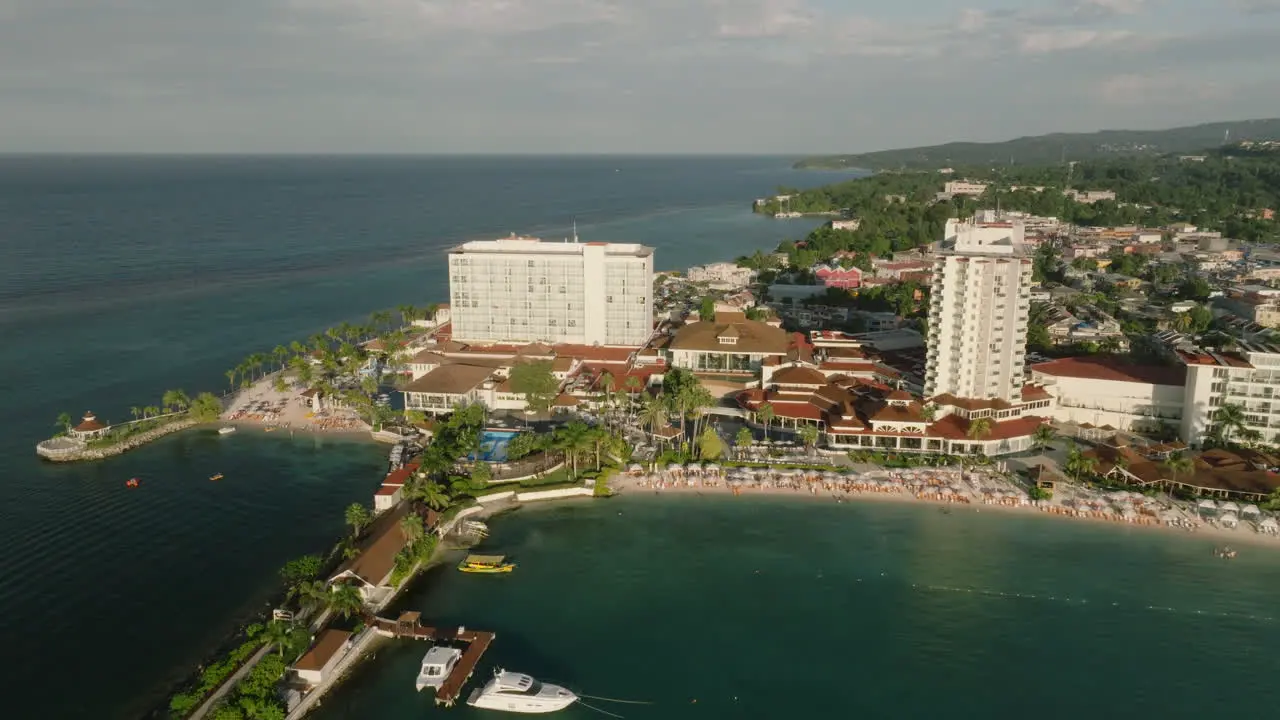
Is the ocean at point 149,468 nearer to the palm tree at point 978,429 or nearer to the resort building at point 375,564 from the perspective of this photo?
the resort building at point 375,564

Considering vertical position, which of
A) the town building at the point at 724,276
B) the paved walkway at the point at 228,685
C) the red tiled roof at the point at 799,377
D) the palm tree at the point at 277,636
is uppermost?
the town building at the point at 724,276

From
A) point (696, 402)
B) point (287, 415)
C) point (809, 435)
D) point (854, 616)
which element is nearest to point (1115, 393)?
point (809, 435)

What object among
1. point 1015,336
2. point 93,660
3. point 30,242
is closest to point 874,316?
point 1015,336

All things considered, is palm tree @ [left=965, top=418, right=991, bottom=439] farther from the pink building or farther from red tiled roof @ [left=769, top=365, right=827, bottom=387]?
the pink building

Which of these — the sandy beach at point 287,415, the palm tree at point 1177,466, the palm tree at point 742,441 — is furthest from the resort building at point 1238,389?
the sandy beach at point 287,415

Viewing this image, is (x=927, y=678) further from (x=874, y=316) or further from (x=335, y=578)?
(x=874, y=316)

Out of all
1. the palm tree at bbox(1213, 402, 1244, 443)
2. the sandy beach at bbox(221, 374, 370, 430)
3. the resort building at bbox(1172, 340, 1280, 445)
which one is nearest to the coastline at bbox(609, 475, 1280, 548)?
the palm tree at bbox(1213, 402, 1244, 443)
